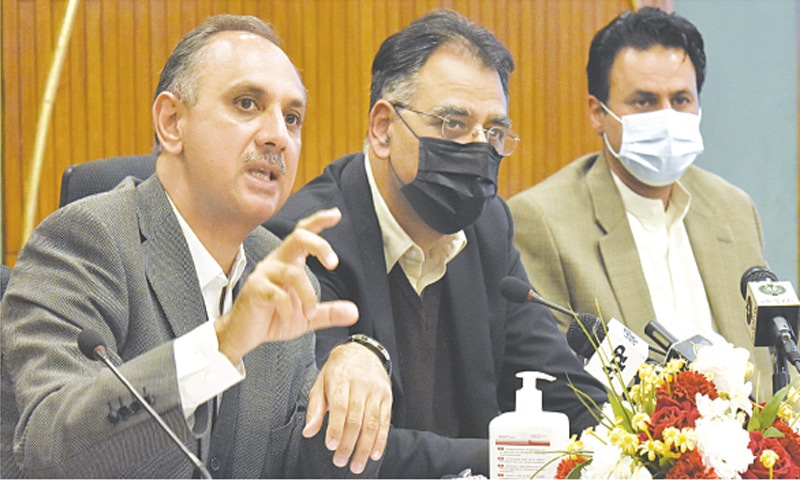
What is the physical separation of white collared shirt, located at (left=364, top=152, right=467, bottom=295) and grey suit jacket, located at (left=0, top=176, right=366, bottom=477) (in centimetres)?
42

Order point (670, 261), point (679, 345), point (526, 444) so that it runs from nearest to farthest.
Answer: point (526, 444)
point (679, 345)
point (670, 261)

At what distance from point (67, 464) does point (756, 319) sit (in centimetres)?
114

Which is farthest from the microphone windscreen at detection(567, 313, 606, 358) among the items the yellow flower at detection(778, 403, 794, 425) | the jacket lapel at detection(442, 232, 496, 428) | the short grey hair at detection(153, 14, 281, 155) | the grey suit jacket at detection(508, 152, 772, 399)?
the grey suit jacket at detection(508, 152, 772, 399)

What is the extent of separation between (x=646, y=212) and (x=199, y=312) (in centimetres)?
169

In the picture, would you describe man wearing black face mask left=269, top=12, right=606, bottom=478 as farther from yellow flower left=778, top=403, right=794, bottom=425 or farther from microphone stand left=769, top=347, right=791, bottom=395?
yellow flower left=778, top=403, right=794, bottom=425

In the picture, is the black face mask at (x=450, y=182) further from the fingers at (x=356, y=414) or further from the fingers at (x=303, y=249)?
the fingers at (x=303, y=249)

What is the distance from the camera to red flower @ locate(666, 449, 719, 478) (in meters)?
1.24

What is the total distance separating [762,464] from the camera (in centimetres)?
126

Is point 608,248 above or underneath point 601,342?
underneath

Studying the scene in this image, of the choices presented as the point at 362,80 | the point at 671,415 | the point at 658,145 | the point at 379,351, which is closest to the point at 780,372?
the point at 671,415

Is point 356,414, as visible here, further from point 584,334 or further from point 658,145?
point 658,145

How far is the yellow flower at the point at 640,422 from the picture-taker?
1301 mm

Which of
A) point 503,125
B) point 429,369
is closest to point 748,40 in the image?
point 503,125

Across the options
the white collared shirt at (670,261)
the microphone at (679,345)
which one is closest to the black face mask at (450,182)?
the microphone at (679,345)
